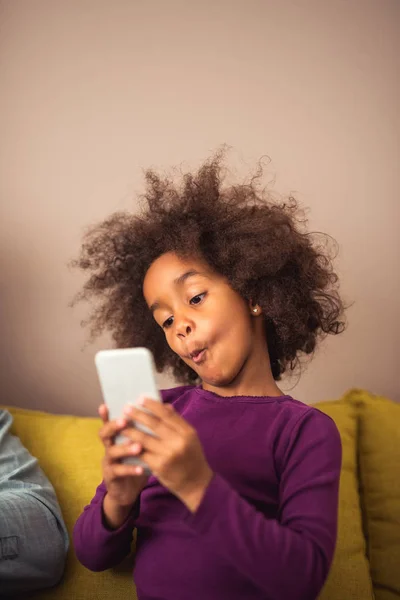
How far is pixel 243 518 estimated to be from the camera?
2.32ft

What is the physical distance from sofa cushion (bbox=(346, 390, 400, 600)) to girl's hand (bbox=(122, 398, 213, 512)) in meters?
0.62

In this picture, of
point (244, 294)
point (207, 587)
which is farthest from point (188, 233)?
point (207, 587)

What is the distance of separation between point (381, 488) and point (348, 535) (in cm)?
14

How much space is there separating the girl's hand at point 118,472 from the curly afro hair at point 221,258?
0.32m

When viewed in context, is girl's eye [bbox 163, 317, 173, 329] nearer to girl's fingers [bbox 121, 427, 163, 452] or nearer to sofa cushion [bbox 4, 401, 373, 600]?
girl's fingers [bbox 121, 427, 163, 452]

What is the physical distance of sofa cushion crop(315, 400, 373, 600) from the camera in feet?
3.50

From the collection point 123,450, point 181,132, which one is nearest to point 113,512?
point 123,450

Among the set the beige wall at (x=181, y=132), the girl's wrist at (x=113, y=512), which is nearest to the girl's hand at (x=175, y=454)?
the girl's wrist at (x=113, y=512)

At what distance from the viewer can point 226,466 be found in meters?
0.87

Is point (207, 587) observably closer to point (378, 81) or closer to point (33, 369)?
point (33, 369)

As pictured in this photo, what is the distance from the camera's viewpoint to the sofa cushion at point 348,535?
107 centimetres

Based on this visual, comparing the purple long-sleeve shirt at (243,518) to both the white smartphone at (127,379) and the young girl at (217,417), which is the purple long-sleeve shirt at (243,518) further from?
the white smartphone at (127,379)

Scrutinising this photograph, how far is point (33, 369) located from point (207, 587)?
0.90 m

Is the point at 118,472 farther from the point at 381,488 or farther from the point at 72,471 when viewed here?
the point at 381,488
